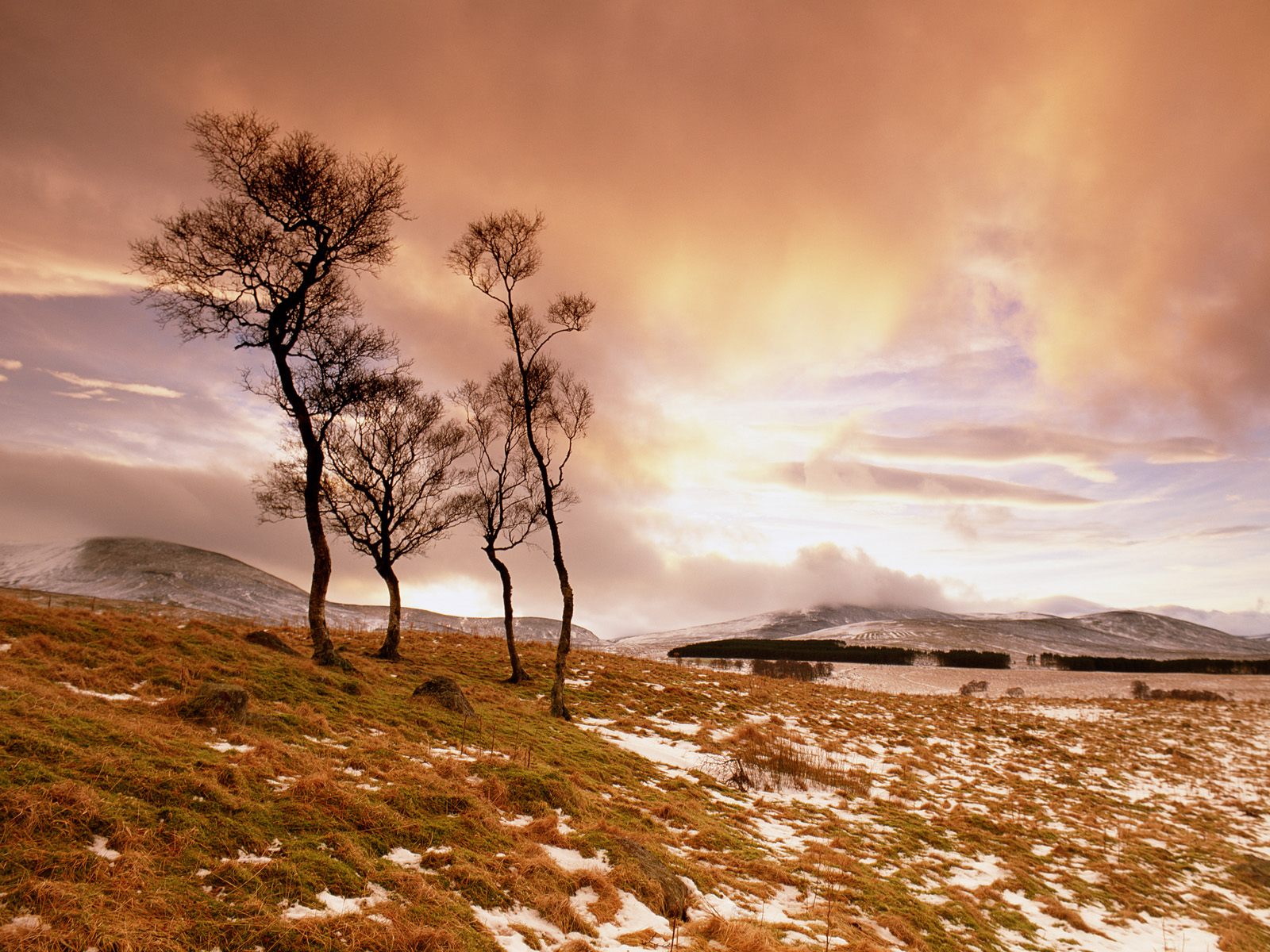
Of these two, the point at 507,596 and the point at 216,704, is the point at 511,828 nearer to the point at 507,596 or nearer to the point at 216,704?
the point at 216,704

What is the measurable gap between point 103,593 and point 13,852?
13253cm

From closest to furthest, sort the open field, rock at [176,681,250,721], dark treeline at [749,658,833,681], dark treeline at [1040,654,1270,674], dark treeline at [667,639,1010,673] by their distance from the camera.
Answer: rock at [176,681,250,721], the open field, dark treeline at [749,658,833,681], dark treeline at [667,639,1010,673], dark treeline at [1040,654,1270,674]

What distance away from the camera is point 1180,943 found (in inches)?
419

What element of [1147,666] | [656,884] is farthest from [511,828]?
[1147,666]

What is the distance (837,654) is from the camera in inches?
5472

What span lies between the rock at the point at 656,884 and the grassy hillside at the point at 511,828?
4 centimetres

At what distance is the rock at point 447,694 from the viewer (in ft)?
50.8

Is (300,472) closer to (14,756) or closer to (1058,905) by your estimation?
(14,756)

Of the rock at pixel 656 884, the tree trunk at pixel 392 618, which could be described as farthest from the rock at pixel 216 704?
the tree trunk at pixel 392 618

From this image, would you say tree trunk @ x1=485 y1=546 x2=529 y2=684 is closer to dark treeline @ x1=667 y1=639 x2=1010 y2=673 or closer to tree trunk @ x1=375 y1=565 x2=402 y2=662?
tree trunk @ x1=375 y1=565 x2=402 y2=662

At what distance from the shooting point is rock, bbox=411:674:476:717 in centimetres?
1547

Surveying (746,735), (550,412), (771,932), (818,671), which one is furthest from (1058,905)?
(818,671)

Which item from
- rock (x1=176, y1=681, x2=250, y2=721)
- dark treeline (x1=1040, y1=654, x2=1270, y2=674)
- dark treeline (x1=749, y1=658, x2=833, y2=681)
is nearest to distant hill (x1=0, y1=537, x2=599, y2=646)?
dark treeline (x1=749, y1=658, x2=833, y2=681)

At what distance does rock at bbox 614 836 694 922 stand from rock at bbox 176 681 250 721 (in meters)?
7.01
